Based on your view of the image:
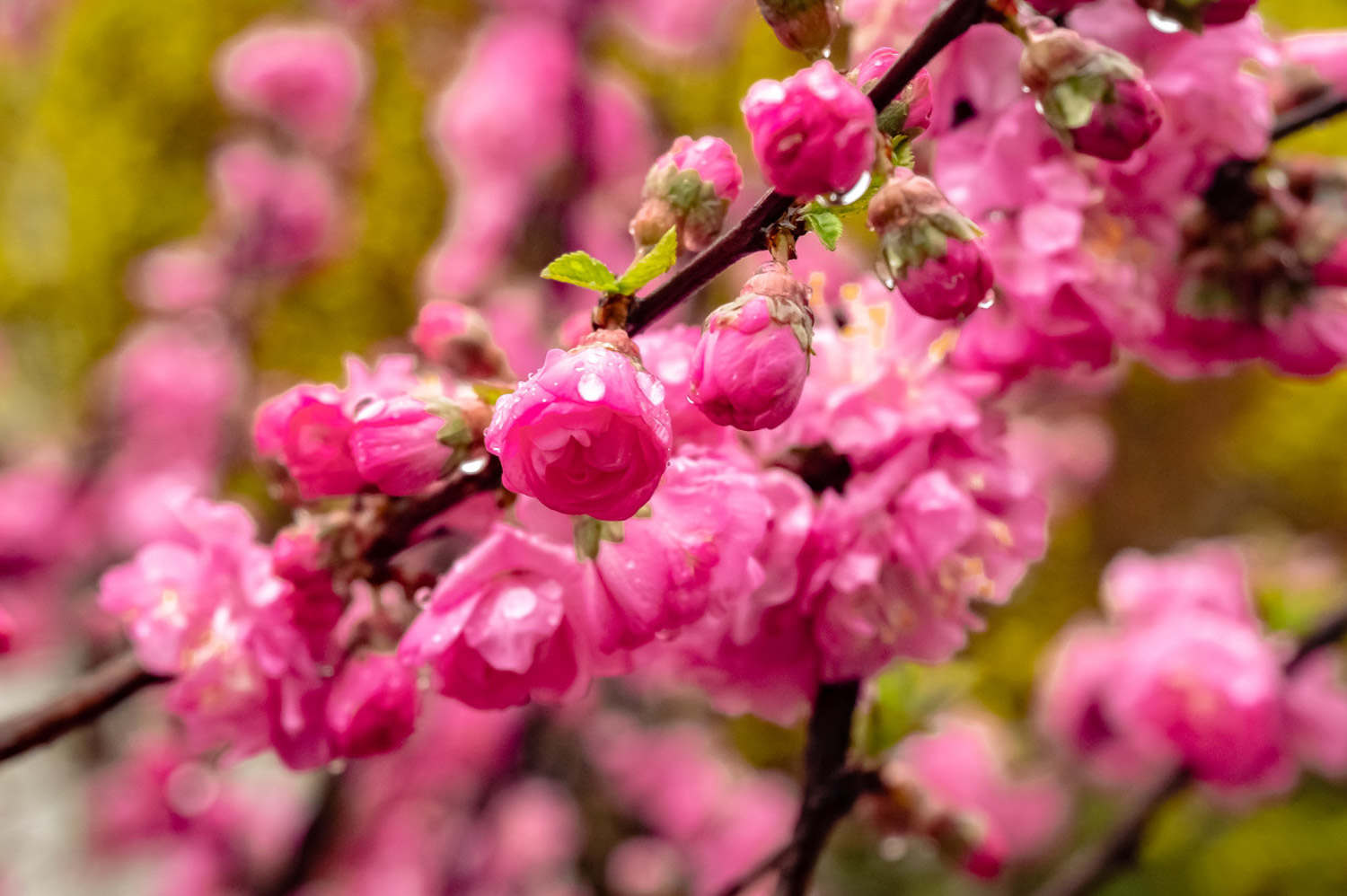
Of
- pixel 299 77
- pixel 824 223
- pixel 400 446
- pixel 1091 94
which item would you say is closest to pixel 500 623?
pixel 400 446

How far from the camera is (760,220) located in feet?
1.07

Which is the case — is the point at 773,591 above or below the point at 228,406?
above

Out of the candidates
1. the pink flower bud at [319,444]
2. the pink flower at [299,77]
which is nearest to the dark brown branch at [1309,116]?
the pink flower bud at [319,444]

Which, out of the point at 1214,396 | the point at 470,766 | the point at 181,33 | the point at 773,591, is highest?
the point at 773,591

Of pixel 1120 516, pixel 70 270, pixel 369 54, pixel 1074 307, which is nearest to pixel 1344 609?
pixel 1074 307

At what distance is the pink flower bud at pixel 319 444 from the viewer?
365 mm

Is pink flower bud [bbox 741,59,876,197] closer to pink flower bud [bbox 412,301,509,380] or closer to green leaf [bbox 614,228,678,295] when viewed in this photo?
green leaf [bbox 614,228,678,295]

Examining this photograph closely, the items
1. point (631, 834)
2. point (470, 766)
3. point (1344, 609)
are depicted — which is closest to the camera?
point (1344, 609)

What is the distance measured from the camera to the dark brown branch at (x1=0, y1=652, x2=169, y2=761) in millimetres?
464

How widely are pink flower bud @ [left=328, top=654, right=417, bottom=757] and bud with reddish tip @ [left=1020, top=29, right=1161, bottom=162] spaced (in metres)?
0.33

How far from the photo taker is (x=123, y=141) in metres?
2.72

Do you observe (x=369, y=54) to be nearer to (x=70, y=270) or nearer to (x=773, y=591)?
(x=70, y=270)

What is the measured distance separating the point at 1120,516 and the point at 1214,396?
1.10ft

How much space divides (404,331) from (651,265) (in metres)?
2.27
